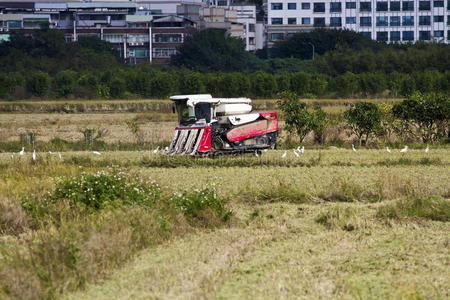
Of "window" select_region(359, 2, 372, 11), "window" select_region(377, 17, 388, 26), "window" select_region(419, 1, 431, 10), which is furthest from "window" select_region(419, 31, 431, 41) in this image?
"window" select_region(359, 2, 372, 11)

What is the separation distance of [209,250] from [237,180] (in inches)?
341

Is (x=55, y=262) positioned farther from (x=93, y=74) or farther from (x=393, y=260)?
(x=93, y=74)

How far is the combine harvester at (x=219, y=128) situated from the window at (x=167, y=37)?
89.0m

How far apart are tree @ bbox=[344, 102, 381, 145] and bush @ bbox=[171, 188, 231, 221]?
17224 millimetres

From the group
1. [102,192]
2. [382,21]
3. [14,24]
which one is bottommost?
[102,192]

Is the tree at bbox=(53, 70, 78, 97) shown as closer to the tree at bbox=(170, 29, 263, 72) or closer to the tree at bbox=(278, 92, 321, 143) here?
the tree at bbox=(170, 29, 263, 72)

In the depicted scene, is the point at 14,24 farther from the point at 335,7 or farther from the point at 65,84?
the point at 65,84

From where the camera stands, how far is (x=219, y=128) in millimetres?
29469

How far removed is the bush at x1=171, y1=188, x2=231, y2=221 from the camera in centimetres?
1788

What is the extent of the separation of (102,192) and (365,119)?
18.1 meters

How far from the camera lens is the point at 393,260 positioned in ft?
48.8

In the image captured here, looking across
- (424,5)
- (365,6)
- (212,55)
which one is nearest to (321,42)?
(212,55)

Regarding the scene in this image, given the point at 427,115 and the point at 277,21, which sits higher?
the point at 277,21

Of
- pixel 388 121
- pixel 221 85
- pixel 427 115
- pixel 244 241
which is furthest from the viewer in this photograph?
pixel 221 85
